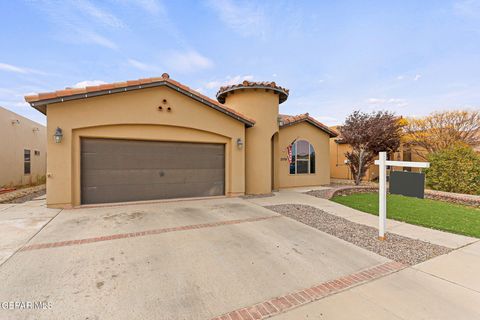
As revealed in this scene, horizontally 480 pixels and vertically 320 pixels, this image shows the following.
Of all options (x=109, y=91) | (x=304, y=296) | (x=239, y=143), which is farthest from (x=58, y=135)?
(x=304, y=296)

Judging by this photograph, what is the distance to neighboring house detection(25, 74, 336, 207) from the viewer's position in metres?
7.04

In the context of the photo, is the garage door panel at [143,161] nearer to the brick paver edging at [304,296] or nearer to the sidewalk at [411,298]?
the brick paver edging at [304,296]

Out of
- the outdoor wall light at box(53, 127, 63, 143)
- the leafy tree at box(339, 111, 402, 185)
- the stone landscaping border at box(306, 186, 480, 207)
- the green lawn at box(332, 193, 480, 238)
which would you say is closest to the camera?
the green lawn at box(332, 193, 480, 238)

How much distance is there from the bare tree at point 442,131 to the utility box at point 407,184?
641 centimetres

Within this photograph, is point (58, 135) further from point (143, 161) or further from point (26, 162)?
point (26, 162)

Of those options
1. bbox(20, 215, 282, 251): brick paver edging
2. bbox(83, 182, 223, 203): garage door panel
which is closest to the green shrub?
bbox(20, 215, 282, 251): brick paver edging

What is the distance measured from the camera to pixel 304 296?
2848mm

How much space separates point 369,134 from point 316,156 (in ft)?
11.7

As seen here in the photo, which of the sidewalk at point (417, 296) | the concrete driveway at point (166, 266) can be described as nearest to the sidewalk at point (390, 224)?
the sidewalk at point (417, 296)

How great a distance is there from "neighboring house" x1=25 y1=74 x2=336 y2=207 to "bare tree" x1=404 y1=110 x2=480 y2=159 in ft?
46.7

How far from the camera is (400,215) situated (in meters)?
7.08

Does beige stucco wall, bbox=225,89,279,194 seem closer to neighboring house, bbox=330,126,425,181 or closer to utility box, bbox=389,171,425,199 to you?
utility box, bbox=389,171,425,199

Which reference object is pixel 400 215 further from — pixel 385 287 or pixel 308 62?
pixel 308 62

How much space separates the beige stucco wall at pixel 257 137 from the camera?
34.3 feet
